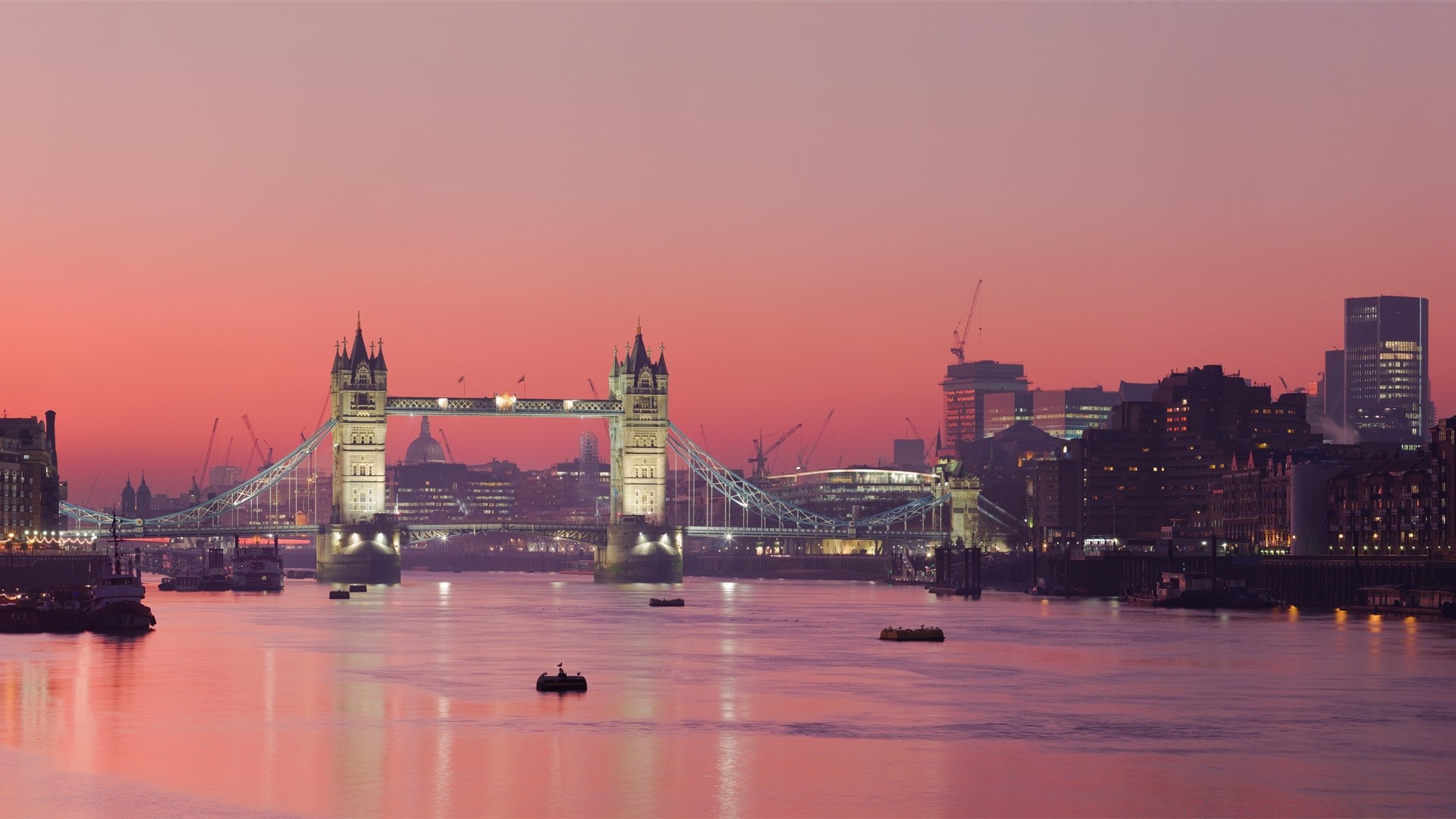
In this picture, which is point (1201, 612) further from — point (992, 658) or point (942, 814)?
point (942, 814)

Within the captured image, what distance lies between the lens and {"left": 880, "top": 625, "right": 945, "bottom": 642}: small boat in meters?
114

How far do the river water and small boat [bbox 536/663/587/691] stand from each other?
132 cm

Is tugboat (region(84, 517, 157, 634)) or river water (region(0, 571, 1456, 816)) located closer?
river water (region(0, 571, 1456, 816))

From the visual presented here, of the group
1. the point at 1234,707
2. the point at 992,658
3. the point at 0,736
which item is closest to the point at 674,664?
the point at 992,658

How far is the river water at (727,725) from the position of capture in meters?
50.2

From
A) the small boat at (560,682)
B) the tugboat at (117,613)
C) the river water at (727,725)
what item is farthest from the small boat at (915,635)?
the tugboat at (117,613)

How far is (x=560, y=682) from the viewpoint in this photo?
77.1 meters

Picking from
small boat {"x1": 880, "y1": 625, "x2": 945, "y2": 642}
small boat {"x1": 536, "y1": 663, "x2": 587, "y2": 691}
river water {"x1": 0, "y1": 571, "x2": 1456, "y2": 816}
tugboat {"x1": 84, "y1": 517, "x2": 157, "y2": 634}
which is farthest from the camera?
tugboat {"x1": 84, "y1": 517, "x2": 157, "y2": 634}

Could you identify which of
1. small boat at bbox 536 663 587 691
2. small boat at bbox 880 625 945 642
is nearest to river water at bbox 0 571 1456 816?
small boat at bbox 536 663 587 691

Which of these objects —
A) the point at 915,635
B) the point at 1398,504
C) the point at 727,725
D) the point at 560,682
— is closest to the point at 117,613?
the point at 915,635

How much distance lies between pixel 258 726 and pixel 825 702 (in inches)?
769

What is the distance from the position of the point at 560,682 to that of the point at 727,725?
1306 cm

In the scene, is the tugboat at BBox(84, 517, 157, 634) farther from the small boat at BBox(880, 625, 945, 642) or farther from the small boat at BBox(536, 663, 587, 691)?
the small boat at BBox(536, 663, 587, 691)

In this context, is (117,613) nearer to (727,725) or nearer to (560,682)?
(560,682)
